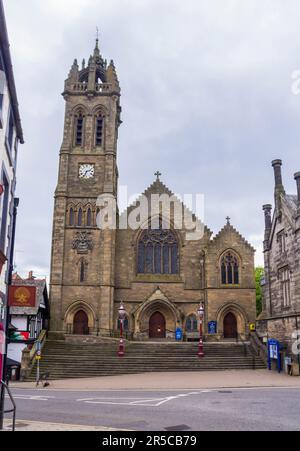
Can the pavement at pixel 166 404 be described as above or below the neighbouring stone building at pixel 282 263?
below

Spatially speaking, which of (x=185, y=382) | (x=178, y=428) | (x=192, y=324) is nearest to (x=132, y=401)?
(x=178, y=428)

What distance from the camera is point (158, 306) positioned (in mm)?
39750

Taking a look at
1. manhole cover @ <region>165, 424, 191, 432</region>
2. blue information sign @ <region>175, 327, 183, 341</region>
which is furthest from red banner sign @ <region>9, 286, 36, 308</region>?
blue information sign @ <region>175, 327, 183, 341</region>

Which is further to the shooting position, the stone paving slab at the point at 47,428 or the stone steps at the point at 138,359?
the stone steps at the point at 138,359

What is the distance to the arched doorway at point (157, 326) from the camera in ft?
131

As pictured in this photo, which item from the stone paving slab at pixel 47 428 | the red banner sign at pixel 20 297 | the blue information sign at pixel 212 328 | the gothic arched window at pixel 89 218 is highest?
the gothic arched window at pixel 89 218

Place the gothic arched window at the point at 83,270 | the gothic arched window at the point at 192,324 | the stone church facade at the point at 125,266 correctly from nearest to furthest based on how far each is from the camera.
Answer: the stone church facade at the point at 125,266
the gothic arched window at the point at 83,270
the gothic arched window at the point at 192,324

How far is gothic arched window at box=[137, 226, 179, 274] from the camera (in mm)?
41594

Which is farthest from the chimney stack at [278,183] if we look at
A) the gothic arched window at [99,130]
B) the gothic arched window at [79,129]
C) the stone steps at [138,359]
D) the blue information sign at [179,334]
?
the gothic arched window at [79,129]

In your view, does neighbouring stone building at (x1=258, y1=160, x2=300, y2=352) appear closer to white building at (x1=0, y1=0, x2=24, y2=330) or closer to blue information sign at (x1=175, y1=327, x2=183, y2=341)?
blue information sign at (x1=175, y1=327, x2=183, y2=341)

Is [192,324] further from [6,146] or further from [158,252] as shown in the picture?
[6,146]

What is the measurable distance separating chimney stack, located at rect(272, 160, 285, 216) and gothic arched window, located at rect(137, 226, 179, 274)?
42.5ft

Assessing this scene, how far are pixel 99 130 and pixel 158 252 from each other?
44.4 feet

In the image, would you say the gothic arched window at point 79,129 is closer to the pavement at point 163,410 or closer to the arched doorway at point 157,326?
the arched doorway at point 157,326
